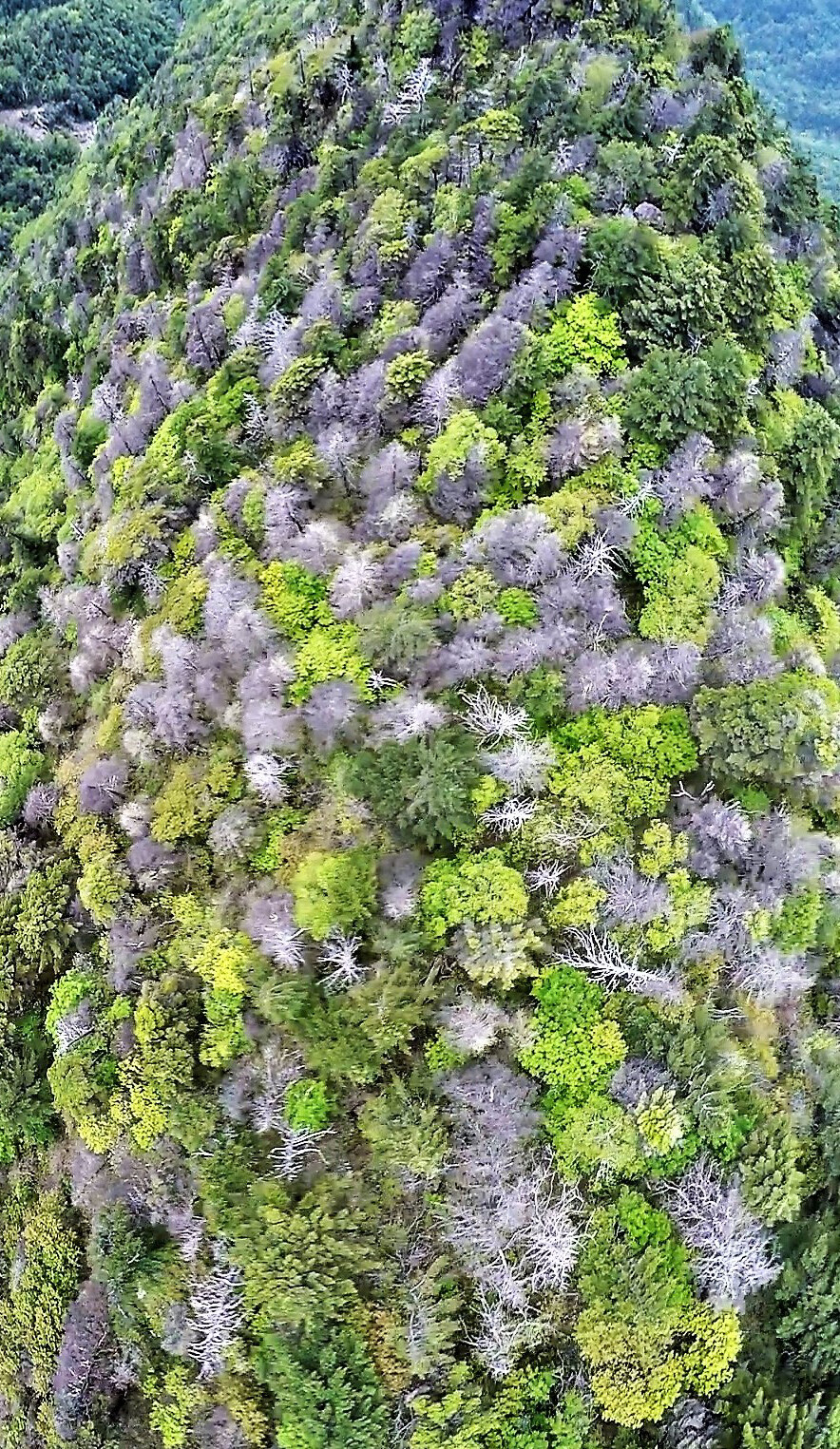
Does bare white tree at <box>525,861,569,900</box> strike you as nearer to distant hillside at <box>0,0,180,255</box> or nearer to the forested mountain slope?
the forested mountain slope

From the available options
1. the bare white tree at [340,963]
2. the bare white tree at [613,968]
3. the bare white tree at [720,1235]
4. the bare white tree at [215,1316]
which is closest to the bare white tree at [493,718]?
the bare white tree at [613,968]

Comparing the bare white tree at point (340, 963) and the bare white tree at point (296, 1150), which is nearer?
the bare white tree at point (296, 1150)

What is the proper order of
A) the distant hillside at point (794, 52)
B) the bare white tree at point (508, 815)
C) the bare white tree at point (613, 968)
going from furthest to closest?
the distant hillside at point (794, 52), the bare white tree at point (508, 815), the bare white tree at point (613, 968)

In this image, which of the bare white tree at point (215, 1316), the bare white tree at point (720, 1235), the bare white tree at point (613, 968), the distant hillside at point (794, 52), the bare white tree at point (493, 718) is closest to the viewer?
the bare white tree at point (720, 1235)

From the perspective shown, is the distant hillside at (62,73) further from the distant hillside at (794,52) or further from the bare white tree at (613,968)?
the bare white tree at (613,968)

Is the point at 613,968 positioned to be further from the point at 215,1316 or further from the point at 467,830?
the point at 215,1316

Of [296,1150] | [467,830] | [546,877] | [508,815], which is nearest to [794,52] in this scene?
[508,815]

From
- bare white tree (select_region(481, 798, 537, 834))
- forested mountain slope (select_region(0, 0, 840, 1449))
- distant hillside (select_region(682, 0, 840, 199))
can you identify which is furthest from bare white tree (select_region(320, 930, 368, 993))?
distant hillside (select_region(682, 0, 840, 199))
